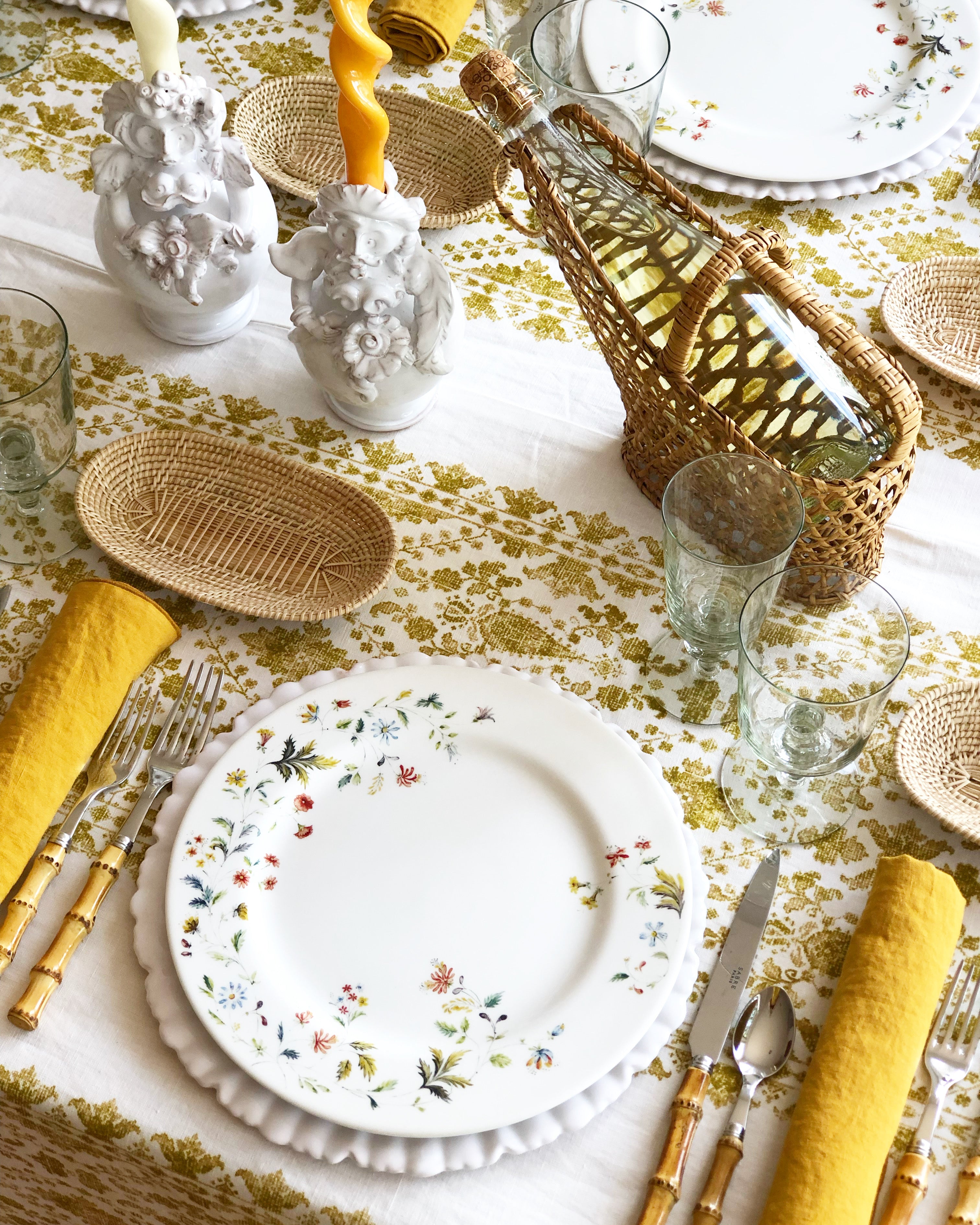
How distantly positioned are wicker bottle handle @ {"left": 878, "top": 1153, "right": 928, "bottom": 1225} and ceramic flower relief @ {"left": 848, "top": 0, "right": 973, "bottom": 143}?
1111mm

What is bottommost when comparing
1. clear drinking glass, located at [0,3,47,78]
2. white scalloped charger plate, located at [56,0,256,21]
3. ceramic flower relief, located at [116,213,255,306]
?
Result: clear drinking glass, located at [0,3,47,78]

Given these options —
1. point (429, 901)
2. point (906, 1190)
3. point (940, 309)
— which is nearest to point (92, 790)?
point (429, 901)

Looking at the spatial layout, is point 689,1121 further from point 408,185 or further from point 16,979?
point 408,185

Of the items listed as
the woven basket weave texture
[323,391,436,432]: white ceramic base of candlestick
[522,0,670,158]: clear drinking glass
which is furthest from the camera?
[522,0,670,158]: clear drinking glass

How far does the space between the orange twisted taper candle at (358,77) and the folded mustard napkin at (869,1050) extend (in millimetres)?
714

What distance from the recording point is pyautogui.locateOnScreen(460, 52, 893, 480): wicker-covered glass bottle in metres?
0.98

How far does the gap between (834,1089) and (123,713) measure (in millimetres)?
625

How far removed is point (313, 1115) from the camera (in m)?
0.76

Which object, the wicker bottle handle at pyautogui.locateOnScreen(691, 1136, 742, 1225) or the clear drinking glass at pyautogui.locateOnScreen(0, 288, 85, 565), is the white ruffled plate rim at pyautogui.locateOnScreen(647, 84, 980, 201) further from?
the wicker bottle handle at pyautogui.locateOnScreen(691, 1136, 742, 1225)

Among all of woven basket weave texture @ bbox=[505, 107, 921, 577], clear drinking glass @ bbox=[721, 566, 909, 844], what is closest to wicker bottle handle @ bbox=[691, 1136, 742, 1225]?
clear drinking glass @ bbox=[721, 566, 909, 844]

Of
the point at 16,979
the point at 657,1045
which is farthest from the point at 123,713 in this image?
the point at 657,1045

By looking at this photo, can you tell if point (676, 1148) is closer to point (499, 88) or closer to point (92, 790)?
point (92, 790)

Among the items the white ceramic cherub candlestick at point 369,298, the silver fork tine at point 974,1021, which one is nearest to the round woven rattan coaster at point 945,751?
the silver fork tine at point 974,1021

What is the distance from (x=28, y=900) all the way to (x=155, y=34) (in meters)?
0.75
